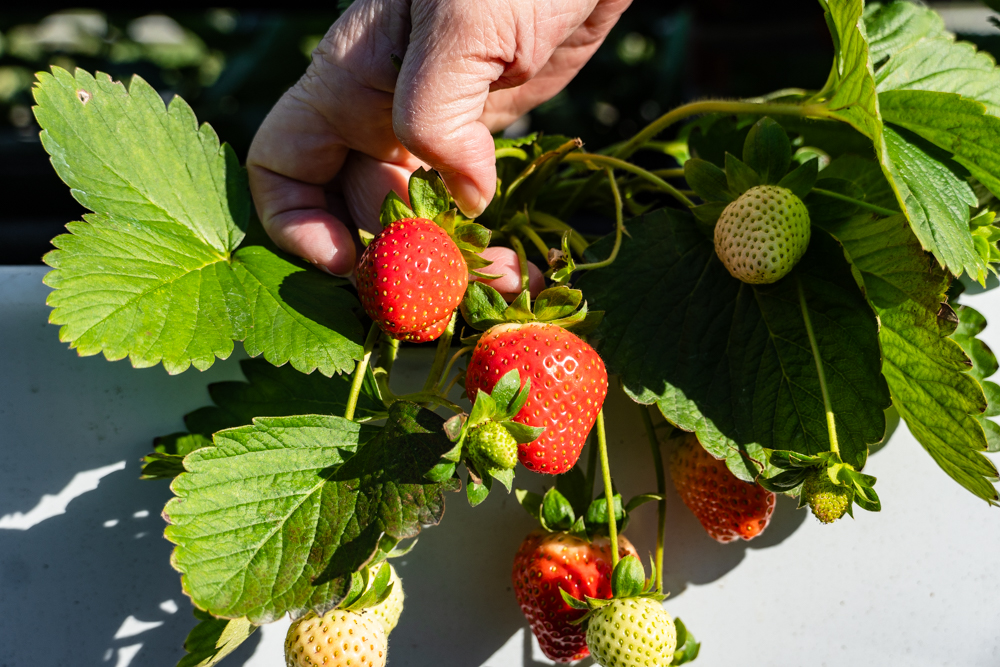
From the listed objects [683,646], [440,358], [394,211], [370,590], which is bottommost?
[683,646]

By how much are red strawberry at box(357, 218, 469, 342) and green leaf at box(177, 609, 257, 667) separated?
21 centimetres

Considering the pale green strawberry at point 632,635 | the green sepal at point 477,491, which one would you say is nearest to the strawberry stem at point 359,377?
the green sepal at point 477,491

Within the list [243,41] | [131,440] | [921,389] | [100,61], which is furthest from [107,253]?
[243,41]

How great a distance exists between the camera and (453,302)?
1.49 ft

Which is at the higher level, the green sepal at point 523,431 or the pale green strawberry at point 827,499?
the green sepal at point 523,431

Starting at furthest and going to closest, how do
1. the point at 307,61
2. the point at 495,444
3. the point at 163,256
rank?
the point at 307,61
the point at 163,256
the point at 495,444

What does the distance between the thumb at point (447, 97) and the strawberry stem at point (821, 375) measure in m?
0.24

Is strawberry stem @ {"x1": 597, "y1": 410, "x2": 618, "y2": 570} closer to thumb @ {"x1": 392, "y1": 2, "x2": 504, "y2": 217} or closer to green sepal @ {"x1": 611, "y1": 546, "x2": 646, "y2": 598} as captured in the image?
green sepal @ {"x1": 611, "y1": 546, "x2": 646, "y2": 598}

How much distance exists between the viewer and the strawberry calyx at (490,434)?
40 centimetres

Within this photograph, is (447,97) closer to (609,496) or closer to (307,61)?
(609,496)

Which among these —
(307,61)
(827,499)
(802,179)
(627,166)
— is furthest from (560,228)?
(307,61)

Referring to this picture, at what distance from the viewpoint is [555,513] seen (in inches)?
20.6

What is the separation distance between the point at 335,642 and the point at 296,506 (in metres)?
0.10

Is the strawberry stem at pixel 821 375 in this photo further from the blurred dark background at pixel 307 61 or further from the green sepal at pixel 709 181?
the blurred dark background at pixel 307 61
